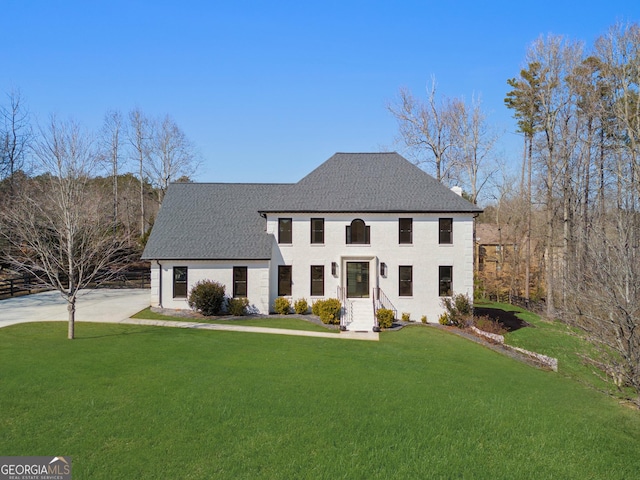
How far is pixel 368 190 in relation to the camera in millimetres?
24344

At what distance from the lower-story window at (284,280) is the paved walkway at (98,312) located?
14.4 feet

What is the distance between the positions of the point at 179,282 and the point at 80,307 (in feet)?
19.1

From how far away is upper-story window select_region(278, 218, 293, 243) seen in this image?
23.5 m

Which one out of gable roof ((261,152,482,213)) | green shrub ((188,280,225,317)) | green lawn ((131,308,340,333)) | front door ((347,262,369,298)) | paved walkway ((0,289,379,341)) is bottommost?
green lawn ((131,308,340,333))

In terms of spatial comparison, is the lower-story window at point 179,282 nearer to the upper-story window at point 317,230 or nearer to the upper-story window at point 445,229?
the upper-story window at point 317,230

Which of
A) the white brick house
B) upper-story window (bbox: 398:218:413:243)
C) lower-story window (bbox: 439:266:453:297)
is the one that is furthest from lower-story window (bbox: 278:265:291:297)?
lower-story window (bbox: 439:266:453:297)

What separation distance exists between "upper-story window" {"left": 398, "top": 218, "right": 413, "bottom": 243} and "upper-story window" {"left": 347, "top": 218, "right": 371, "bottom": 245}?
189 centimetres

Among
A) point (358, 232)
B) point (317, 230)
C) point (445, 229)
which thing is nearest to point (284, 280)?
point (317, 230)

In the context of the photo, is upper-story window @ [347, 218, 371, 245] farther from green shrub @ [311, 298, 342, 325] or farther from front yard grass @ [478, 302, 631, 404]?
front yard grass @ [478, 302, 631, 404]

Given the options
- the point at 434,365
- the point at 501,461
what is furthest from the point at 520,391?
the point at 501,461

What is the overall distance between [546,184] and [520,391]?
996 inches

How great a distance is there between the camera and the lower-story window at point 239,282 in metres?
22.8

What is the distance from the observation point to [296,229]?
23.4 m

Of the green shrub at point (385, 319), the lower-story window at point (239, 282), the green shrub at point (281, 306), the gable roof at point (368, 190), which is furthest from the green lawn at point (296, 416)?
the gable roof at point (368, 190)
